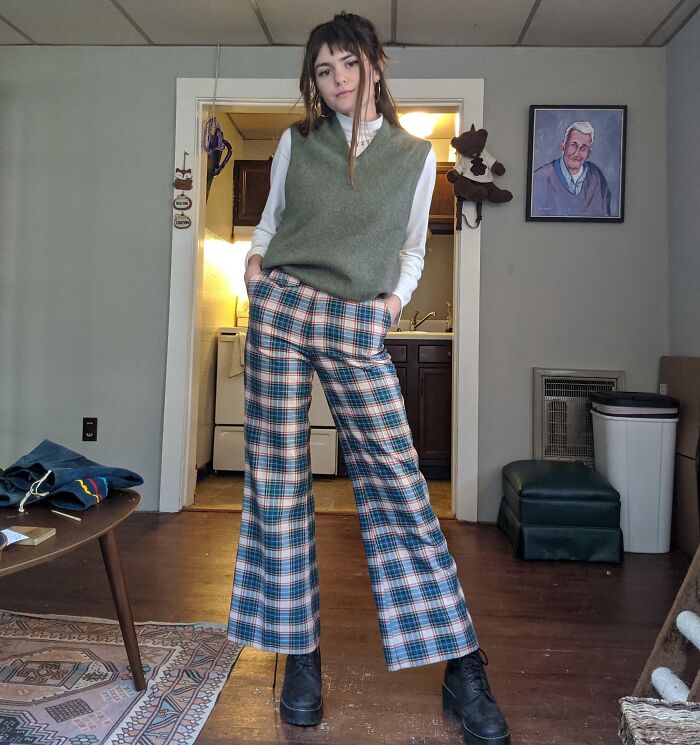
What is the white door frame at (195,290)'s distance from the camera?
9.04 feet

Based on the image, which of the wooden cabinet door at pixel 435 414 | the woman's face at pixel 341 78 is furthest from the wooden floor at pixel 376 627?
the woman's face at pixel 341 78

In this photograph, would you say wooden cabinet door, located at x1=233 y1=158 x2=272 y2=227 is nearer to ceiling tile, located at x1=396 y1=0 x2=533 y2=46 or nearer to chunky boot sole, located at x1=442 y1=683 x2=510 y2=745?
ceiling tile, located at x1=396 y1=0 x2=533 y2=46

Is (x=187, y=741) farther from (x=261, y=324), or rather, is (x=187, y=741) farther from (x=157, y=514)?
(x=157, y=514)

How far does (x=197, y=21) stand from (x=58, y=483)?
2338 millimetres

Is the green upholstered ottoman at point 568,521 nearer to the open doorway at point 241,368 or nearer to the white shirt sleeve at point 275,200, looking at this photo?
the open doorway at point 241,368

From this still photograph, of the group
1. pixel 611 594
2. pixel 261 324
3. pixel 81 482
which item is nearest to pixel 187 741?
pixel 81 482

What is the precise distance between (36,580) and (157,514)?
2.88ft

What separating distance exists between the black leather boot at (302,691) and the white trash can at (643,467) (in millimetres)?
1600

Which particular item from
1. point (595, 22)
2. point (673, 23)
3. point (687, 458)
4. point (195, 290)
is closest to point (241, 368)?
point (195, 290)

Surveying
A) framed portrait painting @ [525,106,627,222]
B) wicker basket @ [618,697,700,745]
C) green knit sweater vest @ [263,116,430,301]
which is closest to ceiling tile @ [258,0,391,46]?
framed portrait painting @ [525,106,627,222]

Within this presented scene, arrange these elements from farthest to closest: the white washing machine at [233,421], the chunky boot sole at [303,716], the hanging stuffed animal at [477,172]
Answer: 1. the white washing machine at [233,421]
2. the hanging stuffed animal at [477,172]
3. the chunky boot sole at [303,716]

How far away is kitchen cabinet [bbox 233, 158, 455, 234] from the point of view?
13.8 ft

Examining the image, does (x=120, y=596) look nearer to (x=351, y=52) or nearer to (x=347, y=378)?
(x=347, y=378)

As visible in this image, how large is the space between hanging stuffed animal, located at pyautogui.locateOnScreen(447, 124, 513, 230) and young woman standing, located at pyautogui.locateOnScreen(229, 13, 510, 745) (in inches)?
62.0
